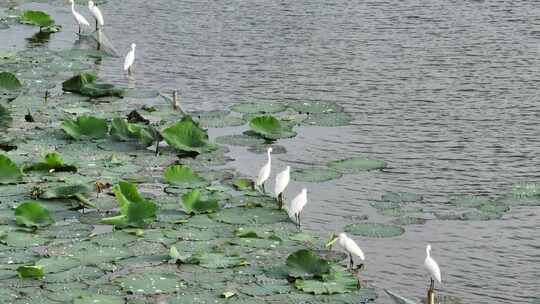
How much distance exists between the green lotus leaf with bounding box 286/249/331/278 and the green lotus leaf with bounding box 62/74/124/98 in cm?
572

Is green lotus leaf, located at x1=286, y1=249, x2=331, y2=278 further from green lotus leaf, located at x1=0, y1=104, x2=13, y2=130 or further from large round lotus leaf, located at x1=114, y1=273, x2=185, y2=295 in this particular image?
green lotus leaf, located at x1=0, y1=104, x2=13, y2=130

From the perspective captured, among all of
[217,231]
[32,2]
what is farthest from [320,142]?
[32,2]

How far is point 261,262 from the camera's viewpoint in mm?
8500

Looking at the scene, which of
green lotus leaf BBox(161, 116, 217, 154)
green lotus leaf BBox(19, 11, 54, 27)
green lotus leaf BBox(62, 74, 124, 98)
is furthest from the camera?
green lotus leaf BBox(19, 11, 54, 27)

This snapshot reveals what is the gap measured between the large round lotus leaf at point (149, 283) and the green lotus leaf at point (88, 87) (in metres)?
5.43

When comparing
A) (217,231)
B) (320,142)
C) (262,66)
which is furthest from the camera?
(262,66)

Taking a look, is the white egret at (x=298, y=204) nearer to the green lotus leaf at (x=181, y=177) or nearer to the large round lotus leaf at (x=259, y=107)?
the green lotus leaf at (x=181, y=177)

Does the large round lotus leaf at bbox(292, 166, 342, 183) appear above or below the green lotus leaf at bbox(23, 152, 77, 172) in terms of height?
→ above

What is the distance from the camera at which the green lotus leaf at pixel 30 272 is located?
806cm

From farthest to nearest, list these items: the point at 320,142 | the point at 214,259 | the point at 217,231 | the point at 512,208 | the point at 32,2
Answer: the point at 32,2, the point at 320,142, the point at 512,208, the point at 217,231, the point at 214,259

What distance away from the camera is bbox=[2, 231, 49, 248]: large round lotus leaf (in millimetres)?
8781

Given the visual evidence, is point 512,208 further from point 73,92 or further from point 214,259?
point 73,92

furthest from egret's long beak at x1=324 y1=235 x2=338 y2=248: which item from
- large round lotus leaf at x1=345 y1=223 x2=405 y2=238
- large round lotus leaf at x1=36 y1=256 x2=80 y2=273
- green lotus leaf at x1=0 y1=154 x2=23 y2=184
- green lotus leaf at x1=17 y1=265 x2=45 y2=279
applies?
green lotus leaf at x1=0 y1=154 x2=23 y2=184

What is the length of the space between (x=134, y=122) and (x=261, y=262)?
4.02 m
